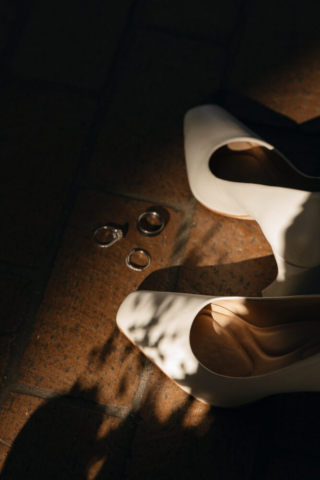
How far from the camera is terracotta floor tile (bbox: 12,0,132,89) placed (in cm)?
160

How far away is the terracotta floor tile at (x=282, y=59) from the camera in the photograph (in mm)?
1527

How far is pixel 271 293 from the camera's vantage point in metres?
1.17

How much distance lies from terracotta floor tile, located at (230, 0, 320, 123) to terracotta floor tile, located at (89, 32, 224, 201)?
13 centimetres

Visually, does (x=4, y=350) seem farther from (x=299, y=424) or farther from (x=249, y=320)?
(x=299, y=424)

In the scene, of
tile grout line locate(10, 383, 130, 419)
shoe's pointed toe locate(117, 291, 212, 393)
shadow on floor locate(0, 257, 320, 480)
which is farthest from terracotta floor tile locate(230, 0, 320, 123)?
tile grout line locate(10, 383, 130, 419)

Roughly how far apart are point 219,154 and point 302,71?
585 millimetres

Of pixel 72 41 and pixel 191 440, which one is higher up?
pixel 72 41

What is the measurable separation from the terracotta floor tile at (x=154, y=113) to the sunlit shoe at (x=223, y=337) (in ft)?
1.54

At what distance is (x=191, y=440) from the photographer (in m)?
1.10

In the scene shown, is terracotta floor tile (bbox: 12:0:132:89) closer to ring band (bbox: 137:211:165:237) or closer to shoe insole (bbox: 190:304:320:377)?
ring band (bbox: 137:211:165:237)

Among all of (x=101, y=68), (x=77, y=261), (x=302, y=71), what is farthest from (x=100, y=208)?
(x=302, y=71)

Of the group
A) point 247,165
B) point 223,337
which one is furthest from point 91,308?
point 247,165

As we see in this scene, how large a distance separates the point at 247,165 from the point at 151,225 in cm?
39

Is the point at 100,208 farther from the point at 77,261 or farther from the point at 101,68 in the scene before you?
the point at 101,68
